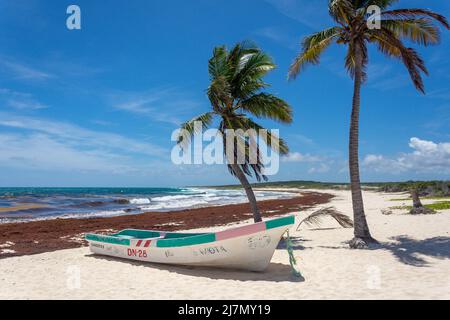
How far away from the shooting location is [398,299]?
6.42m

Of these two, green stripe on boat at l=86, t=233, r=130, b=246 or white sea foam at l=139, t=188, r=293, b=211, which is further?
white sea foam at l=139, t=188, r=293, b=211

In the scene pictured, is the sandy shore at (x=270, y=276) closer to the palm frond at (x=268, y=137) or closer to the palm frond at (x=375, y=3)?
the palm frond at (x=268, y=137)

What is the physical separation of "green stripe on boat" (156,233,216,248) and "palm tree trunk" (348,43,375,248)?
511 centimetres

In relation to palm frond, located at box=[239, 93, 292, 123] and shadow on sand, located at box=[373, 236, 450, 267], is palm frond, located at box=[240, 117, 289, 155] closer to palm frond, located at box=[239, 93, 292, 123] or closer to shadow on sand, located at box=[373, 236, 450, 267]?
palm frond, located at box=[239, 93, 292, 123]

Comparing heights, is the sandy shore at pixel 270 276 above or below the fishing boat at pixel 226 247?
below

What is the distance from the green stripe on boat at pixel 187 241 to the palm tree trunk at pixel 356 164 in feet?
16.8

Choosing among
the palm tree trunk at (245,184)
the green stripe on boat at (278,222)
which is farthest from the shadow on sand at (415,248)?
the green stripe on boat at (278,222)

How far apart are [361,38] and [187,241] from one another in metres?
8.33

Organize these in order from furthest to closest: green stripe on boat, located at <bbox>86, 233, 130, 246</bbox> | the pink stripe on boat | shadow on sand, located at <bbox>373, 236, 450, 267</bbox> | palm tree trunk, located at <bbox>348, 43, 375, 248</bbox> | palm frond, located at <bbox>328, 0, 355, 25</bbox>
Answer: palm tree trunk, located at <bbox>348, 43, 375, 248</bbox> → green stripe on boat, located at <bbox>86, 233, 130, 246</bbox> → palm frond, located at <bbox>328, 0, 355, 25</bbox> → shadow on sand, located at <bbox>373, 236, 450, 267</bbox> → the pink stripe on boat

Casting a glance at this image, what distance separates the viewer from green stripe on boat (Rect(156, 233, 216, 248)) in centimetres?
881

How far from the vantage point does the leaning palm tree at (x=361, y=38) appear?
10764mm

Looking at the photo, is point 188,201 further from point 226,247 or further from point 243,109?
point 226,247

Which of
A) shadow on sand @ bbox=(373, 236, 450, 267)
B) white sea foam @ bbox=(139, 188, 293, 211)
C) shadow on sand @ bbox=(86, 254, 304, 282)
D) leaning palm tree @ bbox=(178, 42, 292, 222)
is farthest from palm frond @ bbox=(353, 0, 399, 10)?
white sea foam @ bbox=(139, 188, 293, 211)

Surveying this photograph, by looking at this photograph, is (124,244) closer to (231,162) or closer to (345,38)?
(231,162)
